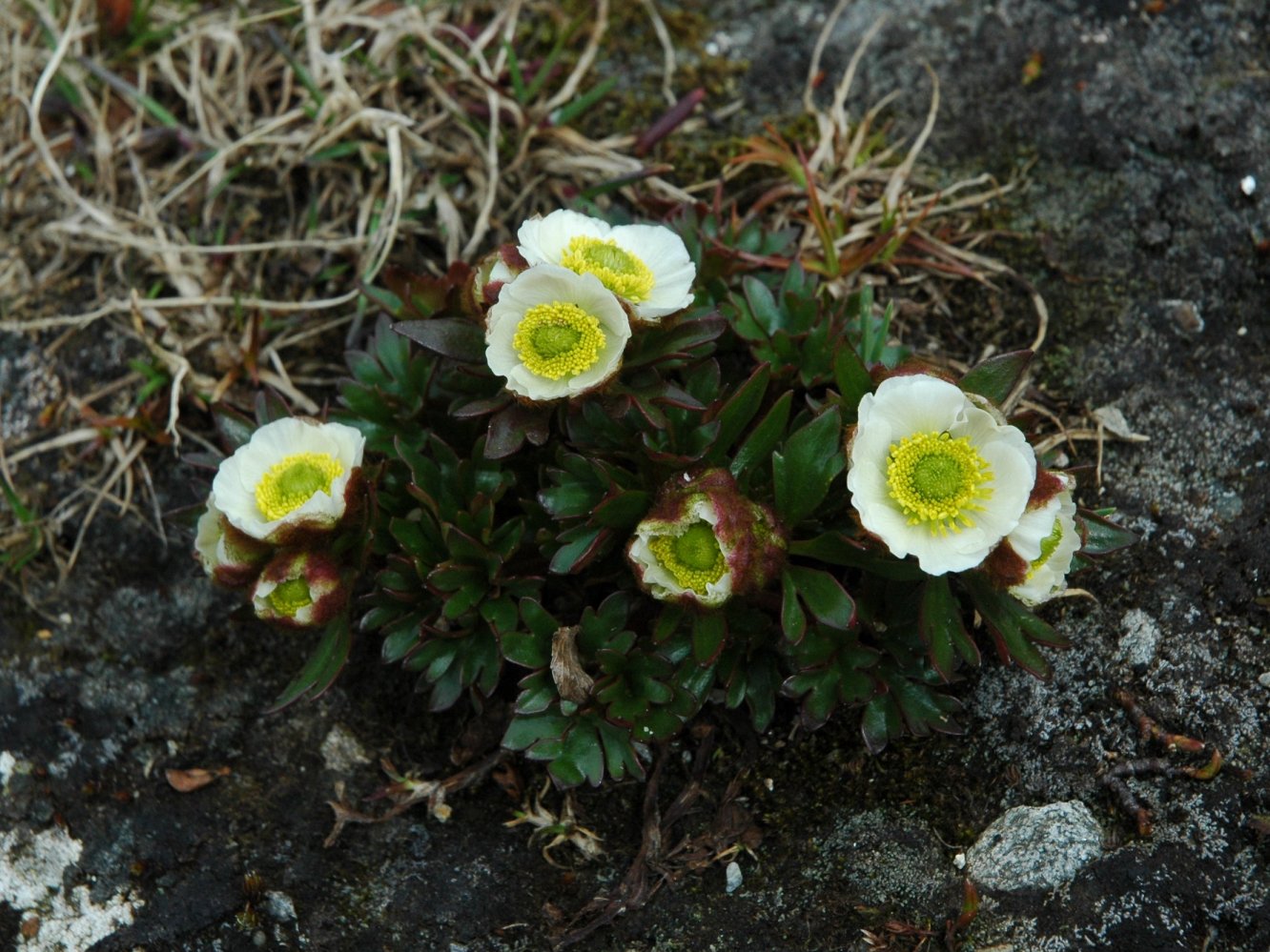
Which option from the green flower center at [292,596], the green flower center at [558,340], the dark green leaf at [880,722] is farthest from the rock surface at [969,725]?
the green flower center at [558,340]

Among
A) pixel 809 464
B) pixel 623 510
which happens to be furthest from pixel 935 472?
pixel 623 510

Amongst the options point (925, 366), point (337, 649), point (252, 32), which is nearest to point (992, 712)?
point (925, 366)

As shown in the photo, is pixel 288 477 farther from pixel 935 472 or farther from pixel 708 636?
pixel 935 472

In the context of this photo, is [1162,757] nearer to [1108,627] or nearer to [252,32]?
[1108,627]

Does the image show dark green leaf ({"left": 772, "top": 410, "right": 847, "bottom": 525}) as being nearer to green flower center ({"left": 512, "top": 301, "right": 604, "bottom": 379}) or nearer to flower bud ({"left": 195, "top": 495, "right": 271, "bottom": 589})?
green flower center ({"left": 512, "top": 301, "right": 604, "bottom": 379})

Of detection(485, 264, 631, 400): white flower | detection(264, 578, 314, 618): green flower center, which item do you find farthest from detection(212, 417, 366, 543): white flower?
detection(485, 264, 631, 400): white flower

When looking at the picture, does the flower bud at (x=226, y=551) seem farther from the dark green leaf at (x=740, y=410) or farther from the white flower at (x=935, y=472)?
the white flower at (x=935, y=472)
